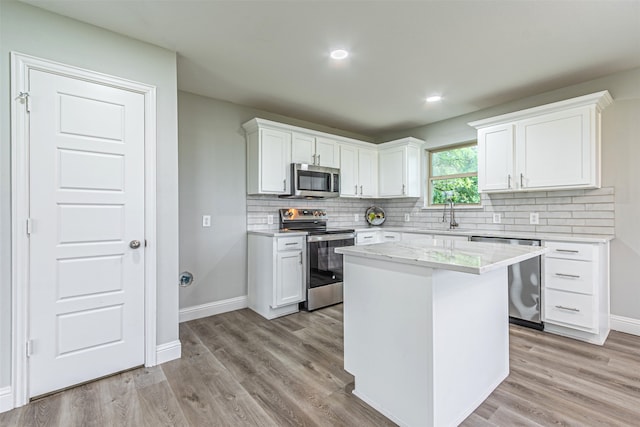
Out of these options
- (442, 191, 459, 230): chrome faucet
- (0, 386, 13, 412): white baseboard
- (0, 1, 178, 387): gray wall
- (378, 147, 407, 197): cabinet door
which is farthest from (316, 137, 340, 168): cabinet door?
(0, 386, 13, 412): white baseboard

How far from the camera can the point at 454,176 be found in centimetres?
416

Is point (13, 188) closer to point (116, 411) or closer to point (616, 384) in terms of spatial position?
point (116, 411)

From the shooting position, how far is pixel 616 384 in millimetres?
1961

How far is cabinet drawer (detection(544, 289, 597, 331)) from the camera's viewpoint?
2568 millimetres

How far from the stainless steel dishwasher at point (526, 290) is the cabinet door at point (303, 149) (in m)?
2.31

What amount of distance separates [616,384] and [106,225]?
359 cm

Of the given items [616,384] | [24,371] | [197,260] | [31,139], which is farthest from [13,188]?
[616,384]

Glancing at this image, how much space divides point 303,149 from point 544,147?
2.59 m

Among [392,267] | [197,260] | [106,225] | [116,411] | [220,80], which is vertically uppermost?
[220,80]

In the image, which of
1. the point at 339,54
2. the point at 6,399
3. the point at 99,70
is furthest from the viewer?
the point at 339,54

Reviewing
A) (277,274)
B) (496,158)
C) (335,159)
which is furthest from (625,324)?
(335,159)

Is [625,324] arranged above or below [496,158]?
below

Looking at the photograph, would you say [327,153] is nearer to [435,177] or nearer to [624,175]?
[435,177]

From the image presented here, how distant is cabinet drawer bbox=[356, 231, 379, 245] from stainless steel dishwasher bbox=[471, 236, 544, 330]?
159 centimetres
